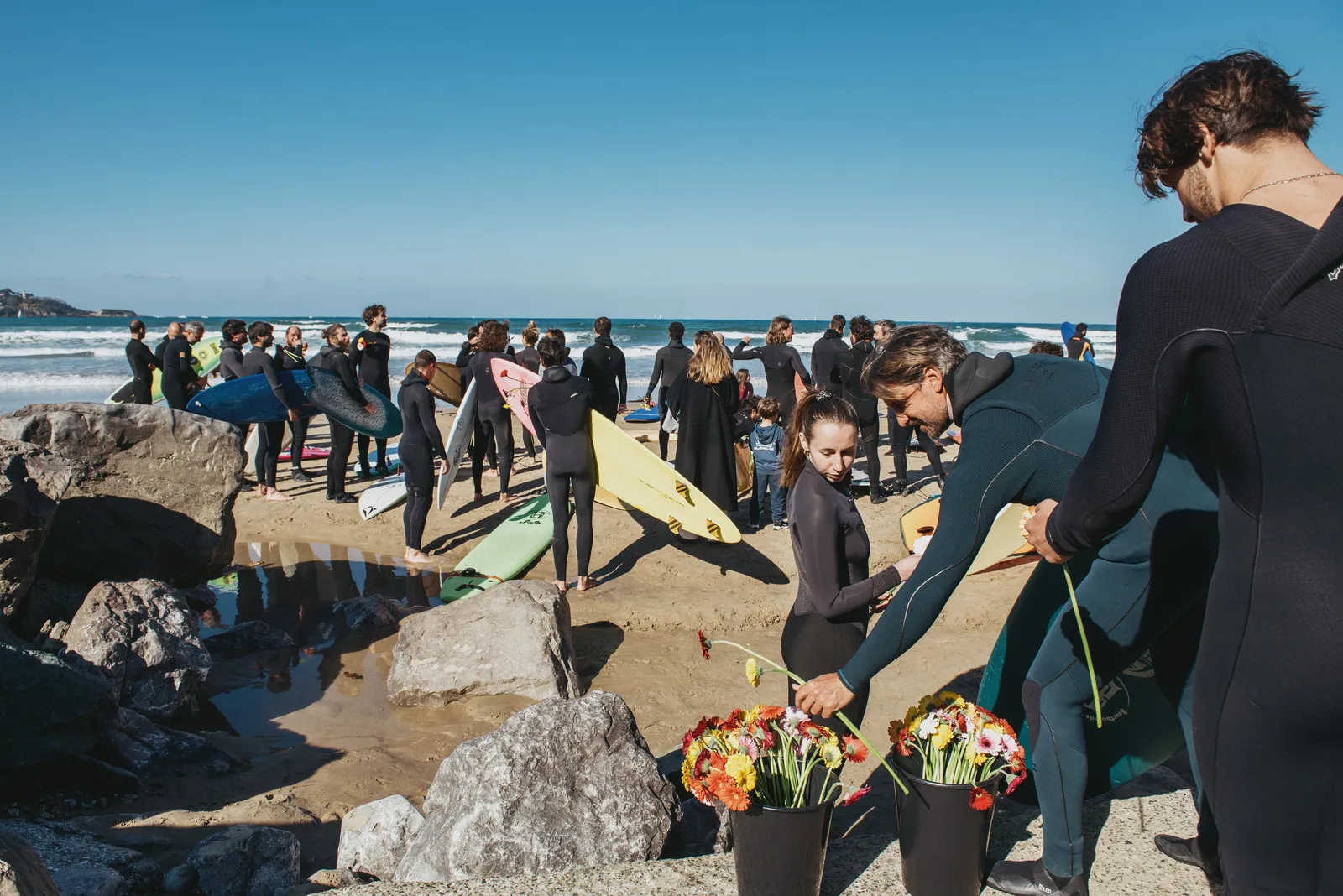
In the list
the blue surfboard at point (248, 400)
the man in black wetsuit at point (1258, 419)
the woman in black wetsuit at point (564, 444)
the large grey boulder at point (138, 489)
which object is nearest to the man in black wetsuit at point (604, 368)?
the woman in black wetsuit at point (564, 444)

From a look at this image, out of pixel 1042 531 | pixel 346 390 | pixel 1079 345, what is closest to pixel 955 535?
pixel 1042 531

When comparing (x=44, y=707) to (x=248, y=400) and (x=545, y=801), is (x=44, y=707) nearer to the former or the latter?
(x=545, y=801)

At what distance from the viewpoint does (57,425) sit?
5.48 metres

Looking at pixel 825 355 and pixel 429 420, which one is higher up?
pixel 825 355

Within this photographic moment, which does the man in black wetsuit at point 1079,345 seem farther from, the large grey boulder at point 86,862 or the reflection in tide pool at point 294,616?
the large grey boulder at point 86,862

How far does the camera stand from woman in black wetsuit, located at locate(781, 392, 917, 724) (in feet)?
8.92

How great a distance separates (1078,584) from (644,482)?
14.5 ft

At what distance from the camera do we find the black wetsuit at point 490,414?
834 centimetres

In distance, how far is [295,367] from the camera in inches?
353

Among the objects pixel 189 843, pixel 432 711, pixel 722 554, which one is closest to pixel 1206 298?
pixel 189 843

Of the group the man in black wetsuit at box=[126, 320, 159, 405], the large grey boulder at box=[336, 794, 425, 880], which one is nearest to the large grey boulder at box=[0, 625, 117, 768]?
the large grey boulder at box=[336, 794, 425, 880]

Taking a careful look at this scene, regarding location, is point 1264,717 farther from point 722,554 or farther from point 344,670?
point 722,554

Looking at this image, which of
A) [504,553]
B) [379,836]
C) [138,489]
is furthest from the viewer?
[504,553]

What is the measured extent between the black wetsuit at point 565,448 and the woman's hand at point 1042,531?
14.2 feet
